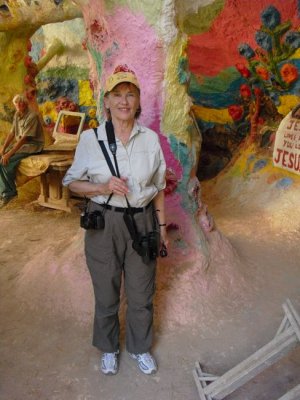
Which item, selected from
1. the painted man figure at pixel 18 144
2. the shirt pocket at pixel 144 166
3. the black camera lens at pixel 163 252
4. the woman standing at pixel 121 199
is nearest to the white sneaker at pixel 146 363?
the woman standing at pixel 121 199

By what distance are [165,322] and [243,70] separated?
4103 mm

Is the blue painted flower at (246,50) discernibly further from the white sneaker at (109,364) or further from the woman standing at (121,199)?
the white sneaker at (109,364)

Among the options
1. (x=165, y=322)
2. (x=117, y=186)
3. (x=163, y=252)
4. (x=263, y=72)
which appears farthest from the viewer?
(x=263, y=72)

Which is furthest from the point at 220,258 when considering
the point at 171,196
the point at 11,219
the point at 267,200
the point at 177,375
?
the point at 11,219

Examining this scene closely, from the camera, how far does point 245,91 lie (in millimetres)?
5926

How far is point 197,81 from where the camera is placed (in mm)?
6223

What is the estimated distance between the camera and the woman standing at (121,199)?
193cm

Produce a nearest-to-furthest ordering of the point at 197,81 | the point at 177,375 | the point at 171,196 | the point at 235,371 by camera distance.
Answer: the point at 235,371, the point at 177,375, the point at 171,196, the point at 197,81

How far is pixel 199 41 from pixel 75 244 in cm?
396

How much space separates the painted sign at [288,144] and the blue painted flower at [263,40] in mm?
891

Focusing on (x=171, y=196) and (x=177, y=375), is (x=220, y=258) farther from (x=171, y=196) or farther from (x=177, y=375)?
(x=177, y=375)

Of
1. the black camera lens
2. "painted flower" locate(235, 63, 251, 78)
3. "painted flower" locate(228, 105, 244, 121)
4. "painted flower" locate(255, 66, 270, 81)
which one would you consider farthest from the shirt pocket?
"painted flower" locate(228, 105, 244, 121)

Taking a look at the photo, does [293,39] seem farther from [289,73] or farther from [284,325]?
[284,325]

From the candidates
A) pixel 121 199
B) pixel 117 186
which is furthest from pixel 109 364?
pixel 117 186
